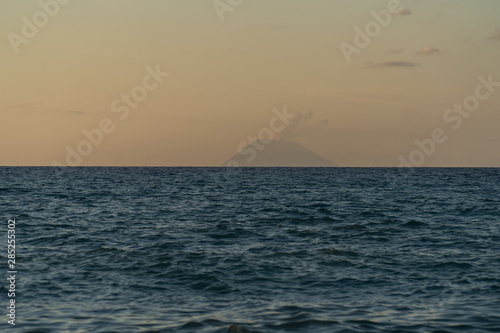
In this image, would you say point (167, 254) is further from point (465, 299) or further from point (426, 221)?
point (426, 221)

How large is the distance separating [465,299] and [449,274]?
346 centimetres

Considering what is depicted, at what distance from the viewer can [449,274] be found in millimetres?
19422

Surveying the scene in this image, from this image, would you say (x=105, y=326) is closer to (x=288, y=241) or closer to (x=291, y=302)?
(x=291, y=302)

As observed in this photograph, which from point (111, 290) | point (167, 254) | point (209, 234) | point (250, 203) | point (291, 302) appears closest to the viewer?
point (291, 302)

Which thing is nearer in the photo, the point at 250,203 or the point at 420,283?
the point at 420,283

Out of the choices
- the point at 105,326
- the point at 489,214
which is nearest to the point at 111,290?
the point at 105,326

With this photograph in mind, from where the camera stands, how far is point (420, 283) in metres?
18.1

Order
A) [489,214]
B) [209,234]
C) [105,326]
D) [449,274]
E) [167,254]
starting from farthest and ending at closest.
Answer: [489,214], [209,234], [167,254], [449,274], [105,326]

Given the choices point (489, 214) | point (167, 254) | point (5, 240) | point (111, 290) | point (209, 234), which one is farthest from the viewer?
point (489, 214)

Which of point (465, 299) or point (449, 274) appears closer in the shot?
point (465, 299)

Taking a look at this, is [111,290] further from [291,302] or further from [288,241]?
[288,241]

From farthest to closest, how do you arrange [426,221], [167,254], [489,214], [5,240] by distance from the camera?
[489,214]
[426,221]
[5,240]
[167,254]

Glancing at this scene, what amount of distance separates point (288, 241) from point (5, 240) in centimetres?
1377

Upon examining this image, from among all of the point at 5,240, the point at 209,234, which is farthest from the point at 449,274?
the point at 5,240
